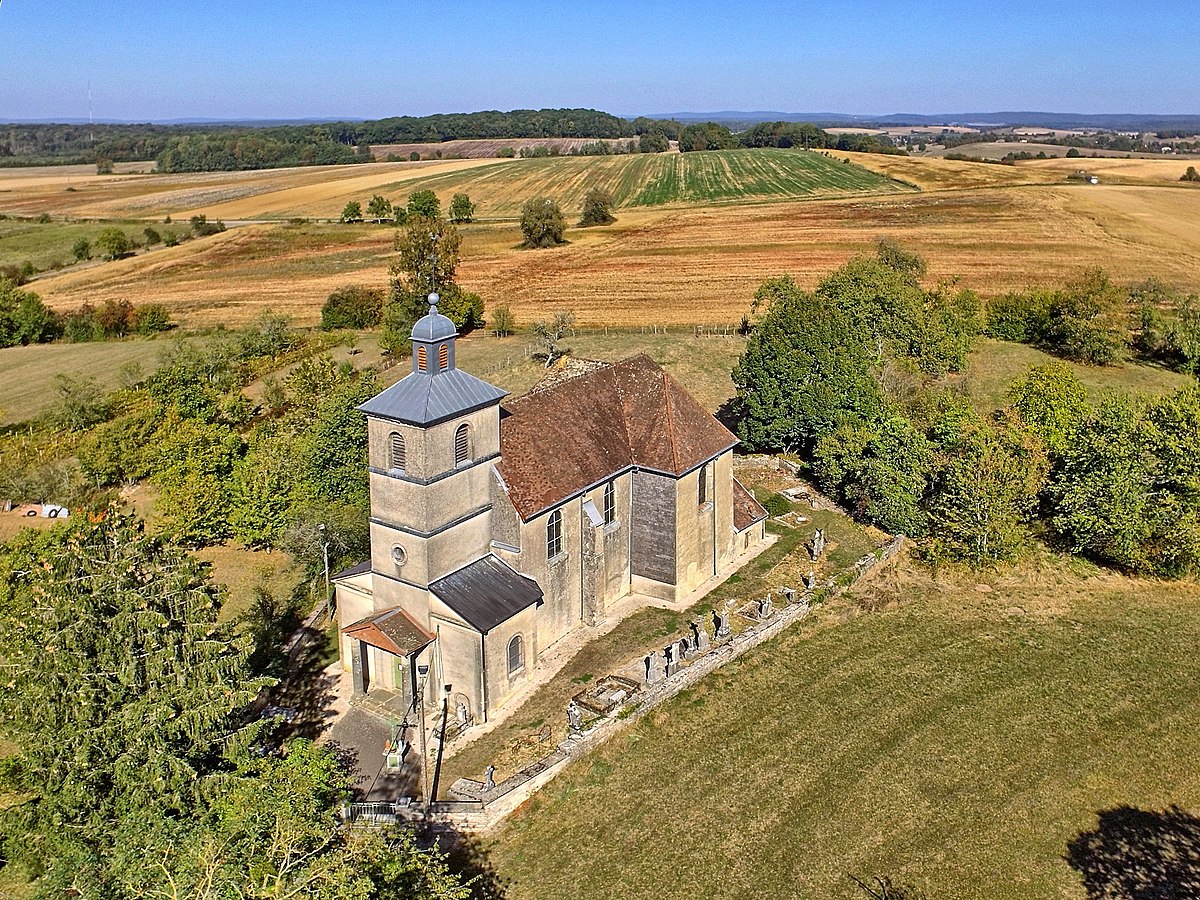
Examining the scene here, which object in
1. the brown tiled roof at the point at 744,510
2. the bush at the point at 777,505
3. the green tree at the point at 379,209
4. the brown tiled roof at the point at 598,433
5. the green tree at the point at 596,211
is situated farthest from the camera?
the green tree at the point at 379,209

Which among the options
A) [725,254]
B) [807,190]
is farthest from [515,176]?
[725,254]

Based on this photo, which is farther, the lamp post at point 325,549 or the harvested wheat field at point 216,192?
the harvested wheat field at point 216,192

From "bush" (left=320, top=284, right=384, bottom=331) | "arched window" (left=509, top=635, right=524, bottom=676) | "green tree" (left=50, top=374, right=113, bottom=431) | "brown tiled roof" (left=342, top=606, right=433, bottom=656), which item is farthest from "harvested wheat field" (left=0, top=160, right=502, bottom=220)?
"arched window" (left=509, top=635, right=524, bottom=676)

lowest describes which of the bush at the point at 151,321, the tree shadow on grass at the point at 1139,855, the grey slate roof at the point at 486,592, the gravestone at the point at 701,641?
the tree shadow on grass at the point at 1139,855

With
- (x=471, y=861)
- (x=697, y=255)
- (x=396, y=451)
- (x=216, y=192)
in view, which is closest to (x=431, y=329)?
(x=396, y=451)

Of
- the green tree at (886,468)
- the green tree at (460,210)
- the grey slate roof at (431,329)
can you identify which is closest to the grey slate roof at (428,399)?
the grey slate roof at (431,329)

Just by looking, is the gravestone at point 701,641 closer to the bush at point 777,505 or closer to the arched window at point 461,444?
the arched window at point 461,444
